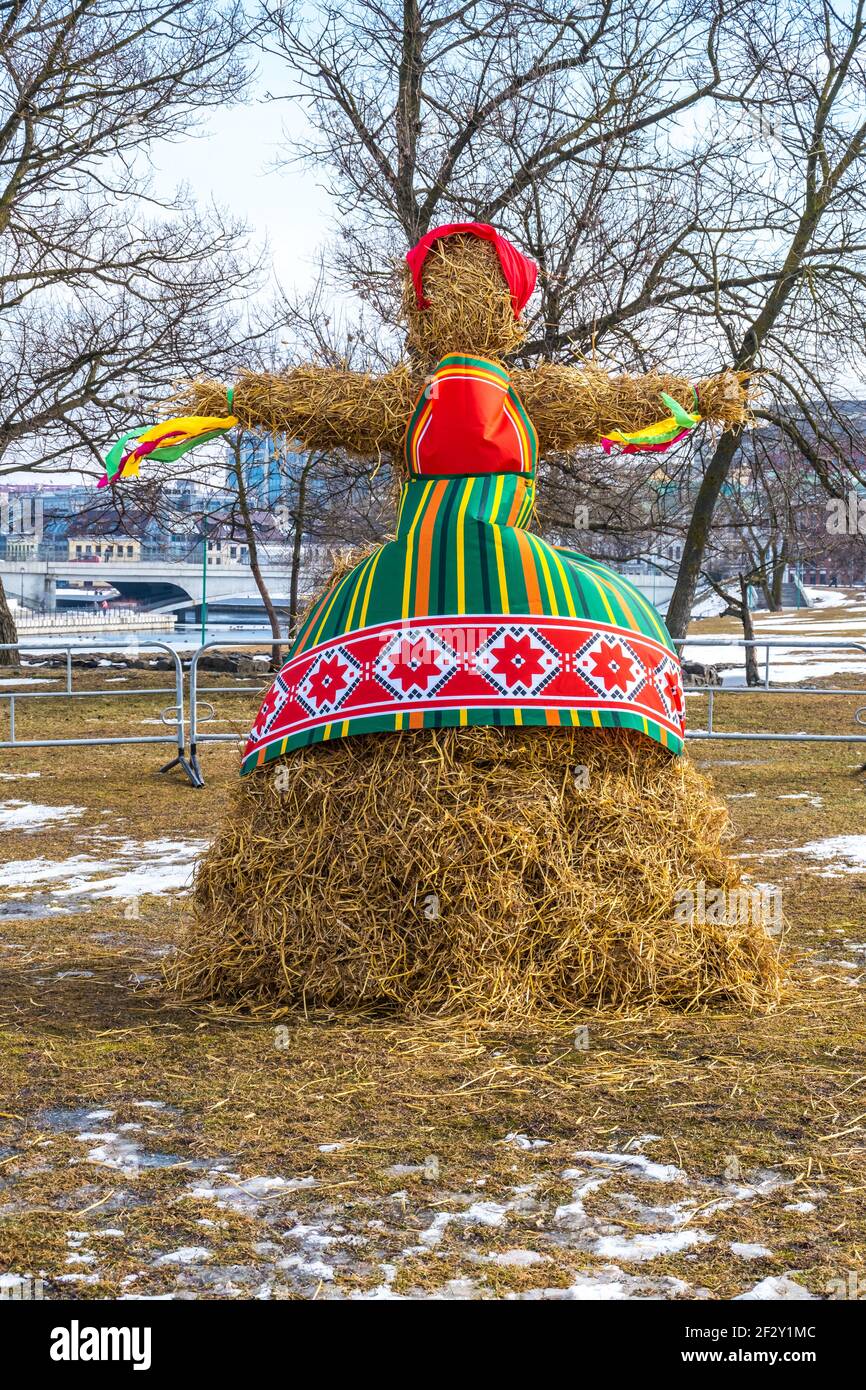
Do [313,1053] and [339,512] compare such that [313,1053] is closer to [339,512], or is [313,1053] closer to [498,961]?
[498,961]

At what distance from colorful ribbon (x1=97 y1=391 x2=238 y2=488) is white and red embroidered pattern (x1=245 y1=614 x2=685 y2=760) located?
1.25 m

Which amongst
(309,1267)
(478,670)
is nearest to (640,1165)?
(309,1267)

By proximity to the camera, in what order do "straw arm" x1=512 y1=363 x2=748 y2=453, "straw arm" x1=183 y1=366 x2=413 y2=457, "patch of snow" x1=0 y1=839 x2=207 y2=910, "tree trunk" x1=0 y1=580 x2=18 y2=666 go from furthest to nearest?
"tree trunk" x1=0 y1=580 x2=18 y2=666
"patch of snow" x1=0 y1=839 x2=207 y2=910
"straw arm" x1=512 y1=363 x2=748 y2=453
"straw arm" x1=183 y1=366 x2=413 y2=457

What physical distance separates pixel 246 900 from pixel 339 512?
697 inches

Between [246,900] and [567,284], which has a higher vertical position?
[567,284]

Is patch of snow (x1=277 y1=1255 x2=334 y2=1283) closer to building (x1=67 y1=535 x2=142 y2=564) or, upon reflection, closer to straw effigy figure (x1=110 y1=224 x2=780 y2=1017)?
straw effigy figure (x1=110 y1=224 x2=780 y2=1017)

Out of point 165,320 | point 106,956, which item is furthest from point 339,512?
point 106,956

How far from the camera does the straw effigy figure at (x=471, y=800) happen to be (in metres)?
5.10

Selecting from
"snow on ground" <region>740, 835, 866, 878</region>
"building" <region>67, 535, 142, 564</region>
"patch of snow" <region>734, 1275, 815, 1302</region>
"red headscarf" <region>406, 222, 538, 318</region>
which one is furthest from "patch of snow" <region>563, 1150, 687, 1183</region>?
"building" <region>67, 535, 142, 564</region>

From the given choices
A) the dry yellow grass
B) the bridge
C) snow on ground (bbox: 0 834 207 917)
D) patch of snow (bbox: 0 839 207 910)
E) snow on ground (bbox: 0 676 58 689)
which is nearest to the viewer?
the dry yellow grass

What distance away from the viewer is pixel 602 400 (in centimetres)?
614

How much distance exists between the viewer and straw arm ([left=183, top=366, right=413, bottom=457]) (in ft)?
19.5

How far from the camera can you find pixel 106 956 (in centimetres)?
630
